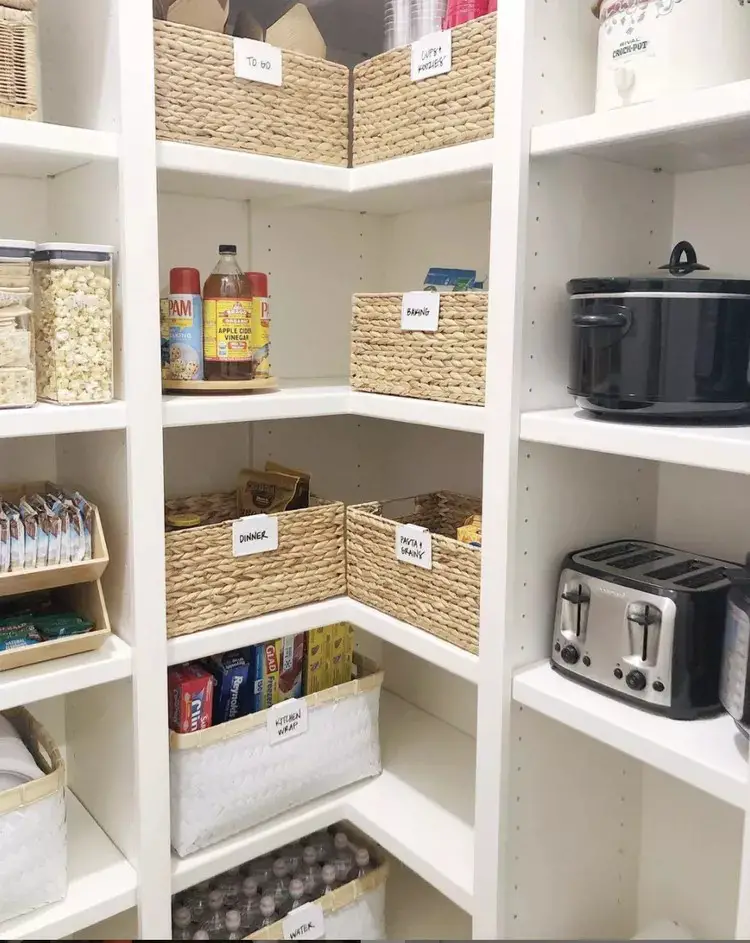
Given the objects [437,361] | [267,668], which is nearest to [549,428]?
[437,361]

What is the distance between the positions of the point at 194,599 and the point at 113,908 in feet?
1.74

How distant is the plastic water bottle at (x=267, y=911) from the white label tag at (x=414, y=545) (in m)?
0.73

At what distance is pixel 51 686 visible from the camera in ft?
4.33

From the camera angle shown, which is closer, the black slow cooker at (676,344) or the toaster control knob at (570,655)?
the black slow cooker at (676,344)

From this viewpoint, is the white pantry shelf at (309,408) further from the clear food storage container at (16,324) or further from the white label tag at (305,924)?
the white label tag at (305,924)

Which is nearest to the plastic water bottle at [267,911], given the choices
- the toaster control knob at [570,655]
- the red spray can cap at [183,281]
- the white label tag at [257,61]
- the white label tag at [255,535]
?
the white label tag at [255,535]

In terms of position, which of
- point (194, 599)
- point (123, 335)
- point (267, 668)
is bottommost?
point (267, 668)

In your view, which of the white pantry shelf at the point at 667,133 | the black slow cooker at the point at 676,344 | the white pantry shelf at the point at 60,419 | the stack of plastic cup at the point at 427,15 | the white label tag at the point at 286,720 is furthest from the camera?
the white label tag at the point at 286,720

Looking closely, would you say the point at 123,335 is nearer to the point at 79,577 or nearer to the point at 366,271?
the point at 79,577

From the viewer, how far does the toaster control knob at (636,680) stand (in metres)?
1.21

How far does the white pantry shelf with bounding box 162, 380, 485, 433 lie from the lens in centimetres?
140

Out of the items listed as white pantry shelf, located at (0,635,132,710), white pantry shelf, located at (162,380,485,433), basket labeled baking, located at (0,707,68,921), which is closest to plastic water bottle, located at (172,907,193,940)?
basket labeled baking, located at (0,707,68,921)

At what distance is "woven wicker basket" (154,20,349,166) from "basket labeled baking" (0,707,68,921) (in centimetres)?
105

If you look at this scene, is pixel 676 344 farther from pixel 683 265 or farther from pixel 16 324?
pixel 16 324
